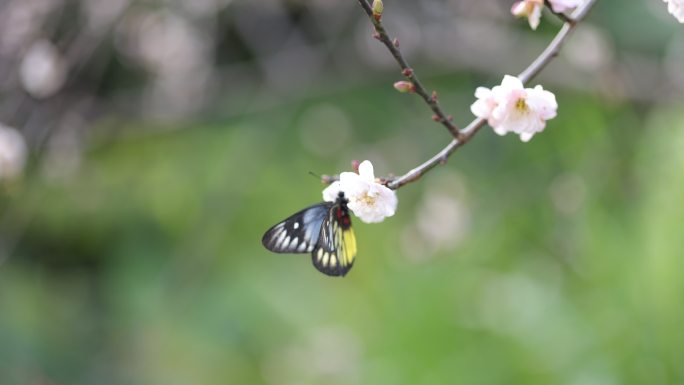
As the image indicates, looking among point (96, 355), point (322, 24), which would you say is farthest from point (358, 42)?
point (96, 355)

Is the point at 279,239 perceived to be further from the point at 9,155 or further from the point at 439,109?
the point at 9,155

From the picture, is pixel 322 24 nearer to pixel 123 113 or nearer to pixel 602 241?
pixel 123 113

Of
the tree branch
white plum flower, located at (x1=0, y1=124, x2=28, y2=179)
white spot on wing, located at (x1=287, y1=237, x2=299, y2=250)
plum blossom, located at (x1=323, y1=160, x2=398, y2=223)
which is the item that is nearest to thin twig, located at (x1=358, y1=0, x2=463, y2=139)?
the tree branch

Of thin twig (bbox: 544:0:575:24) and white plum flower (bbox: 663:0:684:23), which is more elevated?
white plum flower (bbox: 663:0:684:23)

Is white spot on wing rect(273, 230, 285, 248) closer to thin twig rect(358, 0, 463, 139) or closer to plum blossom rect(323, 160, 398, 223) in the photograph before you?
plum blossom rect(323, 160, 398, 223)

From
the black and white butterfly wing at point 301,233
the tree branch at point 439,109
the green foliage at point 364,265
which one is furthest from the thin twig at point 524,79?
the green foliage at point 364,265
